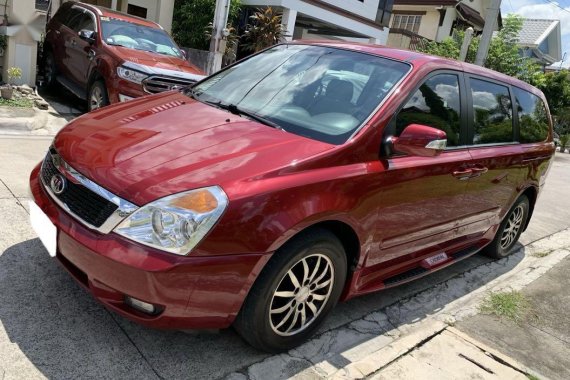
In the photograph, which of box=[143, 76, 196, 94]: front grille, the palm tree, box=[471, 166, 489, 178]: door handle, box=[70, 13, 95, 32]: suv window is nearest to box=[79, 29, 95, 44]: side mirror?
box=[70, 13, 95, 32]: suv window

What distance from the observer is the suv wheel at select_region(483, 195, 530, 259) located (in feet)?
16.8

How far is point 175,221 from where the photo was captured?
2369mm

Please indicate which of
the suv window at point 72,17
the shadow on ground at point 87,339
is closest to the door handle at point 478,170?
the shadow on ground at point 87,339

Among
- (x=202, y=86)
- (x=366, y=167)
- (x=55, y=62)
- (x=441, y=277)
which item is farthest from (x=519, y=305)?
(x=55, y=62)

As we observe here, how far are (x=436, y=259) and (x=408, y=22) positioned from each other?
26.4 metres

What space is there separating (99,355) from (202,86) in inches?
84.7

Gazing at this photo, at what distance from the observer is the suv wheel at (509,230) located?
5125 millimetres

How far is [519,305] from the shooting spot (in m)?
4.34

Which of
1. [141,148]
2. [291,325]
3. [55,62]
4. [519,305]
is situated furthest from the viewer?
[55,62]

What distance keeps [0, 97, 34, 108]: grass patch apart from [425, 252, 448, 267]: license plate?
20.4ft

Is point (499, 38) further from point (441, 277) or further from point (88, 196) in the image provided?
point (88, 196)

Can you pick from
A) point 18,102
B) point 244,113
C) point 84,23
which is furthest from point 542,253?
point 84,23

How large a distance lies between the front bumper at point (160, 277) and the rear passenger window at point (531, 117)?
345 cm

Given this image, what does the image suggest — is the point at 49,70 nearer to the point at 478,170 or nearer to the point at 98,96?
the point at 98,96
